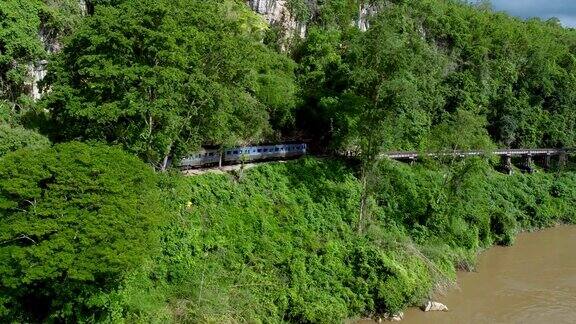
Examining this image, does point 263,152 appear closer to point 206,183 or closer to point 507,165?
point 206,183

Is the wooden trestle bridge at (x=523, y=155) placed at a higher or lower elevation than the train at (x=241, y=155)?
higher

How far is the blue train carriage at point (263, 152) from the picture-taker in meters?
31.2

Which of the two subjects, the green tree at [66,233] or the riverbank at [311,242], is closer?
the green tree at [66,233]

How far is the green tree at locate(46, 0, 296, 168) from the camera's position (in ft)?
69.8

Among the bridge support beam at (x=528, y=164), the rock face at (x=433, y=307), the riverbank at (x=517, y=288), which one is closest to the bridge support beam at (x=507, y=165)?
the bridge support beam at (x=528, y=164)

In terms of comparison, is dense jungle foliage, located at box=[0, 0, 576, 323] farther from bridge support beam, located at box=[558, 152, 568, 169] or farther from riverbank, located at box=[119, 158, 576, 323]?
bridge support beam, located at box=[558, 152, 568, 169]

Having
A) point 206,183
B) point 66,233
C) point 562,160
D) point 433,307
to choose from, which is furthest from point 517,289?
point 562,160

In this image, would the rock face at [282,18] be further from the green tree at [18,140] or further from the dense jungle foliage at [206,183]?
the green tree at [18,140]

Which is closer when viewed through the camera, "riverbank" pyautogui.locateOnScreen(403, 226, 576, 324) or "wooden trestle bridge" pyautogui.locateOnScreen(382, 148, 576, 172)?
"riverbank" pyautogui.locateOnScreen(403, 226, 576, 324)

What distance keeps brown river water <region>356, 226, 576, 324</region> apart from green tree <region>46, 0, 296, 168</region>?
45.1 ft

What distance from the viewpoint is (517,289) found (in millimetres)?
30625

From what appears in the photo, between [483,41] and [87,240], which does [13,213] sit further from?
[483,41]

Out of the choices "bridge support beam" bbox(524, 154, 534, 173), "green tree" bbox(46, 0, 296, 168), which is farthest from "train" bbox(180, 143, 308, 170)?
"bridge support beam" bbox(524, 154, 534, 173)

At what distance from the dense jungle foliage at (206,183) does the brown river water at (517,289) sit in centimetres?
120
